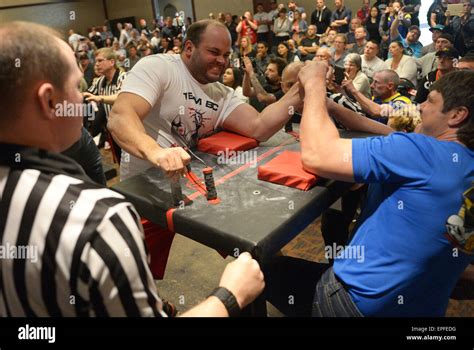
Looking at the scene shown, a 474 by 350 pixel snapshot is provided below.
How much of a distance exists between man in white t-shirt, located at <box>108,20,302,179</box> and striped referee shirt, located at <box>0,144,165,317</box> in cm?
117

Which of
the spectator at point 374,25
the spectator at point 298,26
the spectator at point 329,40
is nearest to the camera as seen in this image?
the spectator at point 329,40

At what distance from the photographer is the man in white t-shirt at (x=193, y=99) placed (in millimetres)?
2006

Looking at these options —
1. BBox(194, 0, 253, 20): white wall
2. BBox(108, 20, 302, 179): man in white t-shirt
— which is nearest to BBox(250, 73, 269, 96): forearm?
BBox(108, 20, 302, 179): man in white t-shirt

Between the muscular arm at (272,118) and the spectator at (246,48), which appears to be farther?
the spectator at (246,48)

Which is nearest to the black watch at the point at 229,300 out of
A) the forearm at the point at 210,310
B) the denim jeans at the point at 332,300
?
the forearm at the point at 210,310

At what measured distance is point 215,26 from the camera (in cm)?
217

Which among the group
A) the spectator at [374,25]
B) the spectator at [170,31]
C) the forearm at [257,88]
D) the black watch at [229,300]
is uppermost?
the spectator at [170,31]

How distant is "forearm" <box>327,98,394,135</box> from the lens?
205cm

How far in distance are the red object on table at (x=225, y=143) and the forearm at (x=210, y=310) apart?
102cm

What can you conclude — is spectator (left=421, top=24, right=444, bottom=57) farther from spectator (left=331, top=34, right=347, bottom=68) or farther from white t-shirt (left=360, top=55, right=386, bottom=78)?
spectator (left=331, top=34, right=347, bottom=68)

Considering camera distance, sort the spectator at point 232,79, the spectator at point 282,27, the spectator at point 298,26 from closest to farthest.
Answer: the spectator at point 232,79
the spectator at point 298,26
the spectator at point 282,27

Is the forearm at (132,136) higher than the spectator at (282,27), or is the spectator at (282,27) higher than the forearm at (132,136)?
the spectator at (282,27)

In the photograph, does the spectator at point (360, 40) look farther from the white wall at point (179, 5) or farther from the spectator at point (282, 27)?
the white wall at point (179, 5)

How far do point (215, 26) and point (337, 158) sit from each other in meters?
1.24
